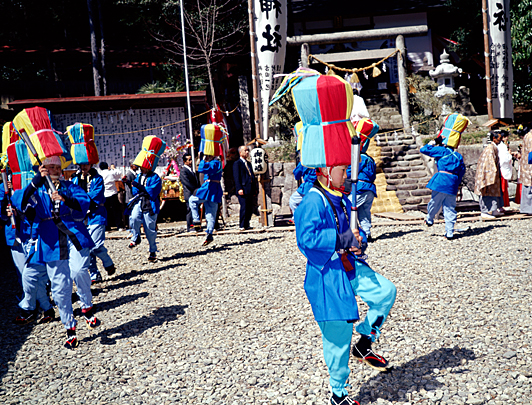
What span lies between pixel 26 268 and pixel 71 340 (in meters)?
1.00

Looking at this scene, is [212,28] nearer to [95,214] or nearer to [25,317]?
[95,214]

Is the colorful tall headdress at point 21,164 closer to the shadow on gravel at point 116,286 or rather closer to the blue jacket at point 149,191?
the shadow on gravel at point 116,286

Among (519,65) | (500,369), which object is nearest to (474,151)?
(519,65)

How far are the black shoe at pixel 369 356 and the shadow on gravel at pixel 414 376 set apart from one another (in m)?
0.07

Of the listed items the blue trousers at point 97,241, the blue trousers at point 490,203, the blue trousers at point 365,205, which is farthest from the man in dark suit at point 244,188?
the blue trousers at point 490,203

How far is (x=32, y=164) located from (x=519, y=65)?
1706 cm

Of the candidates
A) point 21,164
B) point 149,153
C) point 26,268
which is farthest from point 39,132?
point 149,153

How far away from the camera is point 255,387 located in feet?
11.6

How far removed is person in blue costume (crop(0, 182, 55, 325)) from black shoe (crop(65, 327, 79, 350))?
0.81m

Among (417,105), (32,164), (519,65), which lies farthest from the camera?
(417,105)

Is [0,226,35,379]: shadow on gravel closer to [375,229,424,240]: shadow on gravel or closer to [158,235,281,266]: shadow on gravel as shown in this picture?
[158,235,281,266]: shadow on gravel

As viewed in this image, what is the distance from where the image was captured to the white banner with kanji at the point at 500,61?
12.4 metres

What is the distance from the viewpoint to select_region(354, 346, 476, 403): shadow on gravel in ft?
10.7

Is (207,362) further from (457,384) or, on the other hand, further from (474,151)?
(474,151)
